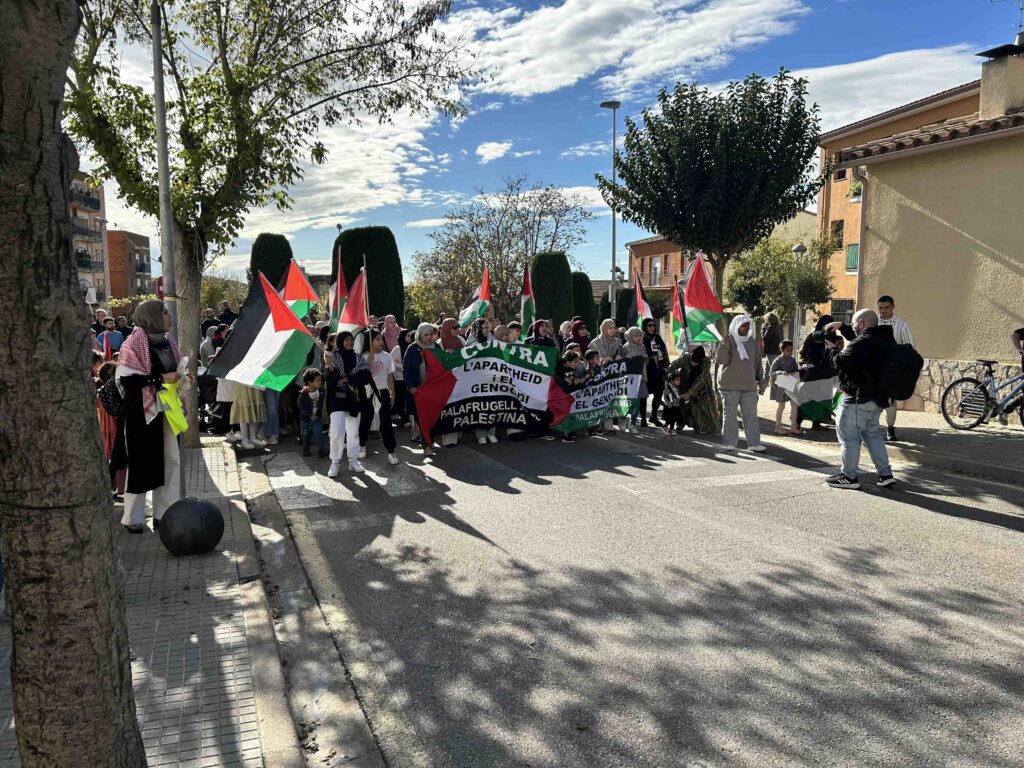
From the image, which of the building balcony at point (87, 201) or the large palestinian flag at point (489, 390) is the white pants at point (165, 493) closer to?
the large palestinian flag at point (489, 390)

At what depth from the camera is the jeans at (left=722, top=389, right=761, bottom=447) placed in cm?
1036

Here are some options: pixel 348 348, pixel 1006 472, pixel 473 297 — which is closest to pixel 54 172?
pixel 348 348

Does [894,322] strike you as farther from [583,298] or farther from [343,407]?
[583,298]

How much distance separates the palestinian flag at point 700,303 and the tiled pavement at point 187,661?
7533mm

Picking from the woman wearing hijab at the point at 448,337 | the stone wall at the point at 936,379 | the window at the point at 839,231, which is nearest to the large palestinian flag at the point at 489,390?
the woman wearing hijab at the point at 448,337

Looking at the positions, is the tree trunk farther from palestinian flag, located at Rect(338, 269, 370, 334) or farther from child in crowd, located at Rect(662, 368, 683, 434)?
child in crowd, located at Rect(662, 368, 683, 434)

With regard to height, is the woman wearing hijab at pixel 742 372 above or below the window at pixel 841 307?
below

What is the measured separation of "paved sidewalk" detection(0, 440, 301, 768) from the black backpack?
6.36 meters

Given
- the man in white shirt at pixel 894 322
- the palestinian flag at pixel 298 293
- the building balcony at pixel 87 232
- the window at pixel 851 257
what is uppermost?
the building balcony at pixel 87 232

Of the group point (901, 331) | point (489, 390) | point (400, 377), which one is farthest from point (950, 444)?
point (400, 377)

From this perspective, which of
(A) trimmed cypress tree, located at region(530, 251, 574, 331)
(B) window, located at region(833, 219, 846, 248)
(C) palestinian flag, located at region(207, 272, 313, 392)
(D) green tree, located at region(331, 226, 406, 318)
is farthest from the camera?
(B) window, located at region(833, 219, 846, 248)

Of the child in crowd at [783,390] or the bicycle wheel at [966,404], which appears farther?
the child in crowd at [783,390]

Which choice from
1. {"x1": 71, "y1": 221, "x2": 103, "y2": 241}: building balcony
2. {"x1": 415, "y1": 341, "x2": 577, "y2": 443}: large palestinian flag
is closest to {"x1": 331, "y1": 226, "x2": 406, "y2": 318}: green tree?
{"x1": 415, "y1": 341, "x2": 577, "y2": 443}: large palestinian flag

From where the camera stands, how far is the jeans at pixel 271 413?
36.2 ft
